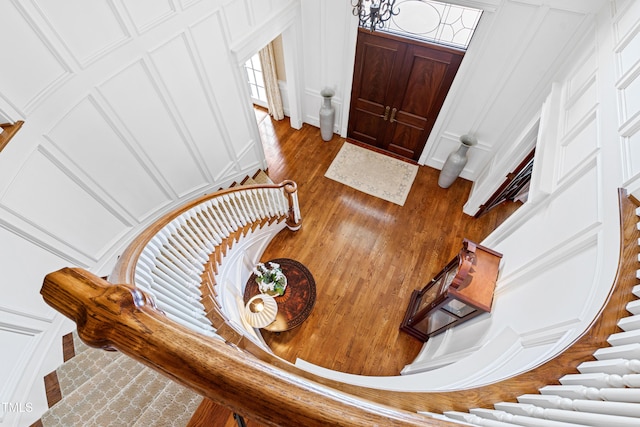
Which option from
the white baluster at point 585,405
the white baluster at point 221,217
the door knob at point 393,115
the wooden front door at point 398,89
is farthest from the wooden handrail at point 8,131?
the door knob at point 393,115

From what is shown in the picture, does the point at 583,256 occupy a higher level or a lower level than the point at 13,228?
higher

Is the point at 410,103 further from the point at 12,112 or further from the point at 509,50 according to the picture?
the point at 12,112

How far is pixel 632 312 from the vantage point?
1.07m

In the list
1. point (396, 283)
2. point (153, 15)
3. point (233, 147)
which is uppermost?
point (153, 15)

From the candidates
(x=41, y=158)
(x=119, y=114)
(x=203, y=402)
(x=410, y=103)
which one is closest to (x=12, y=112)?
(x=41, y=158)

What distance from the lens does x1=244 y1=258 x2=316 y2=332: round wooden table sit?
3.34 metres

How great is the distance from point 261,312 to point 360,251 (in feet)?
5.32

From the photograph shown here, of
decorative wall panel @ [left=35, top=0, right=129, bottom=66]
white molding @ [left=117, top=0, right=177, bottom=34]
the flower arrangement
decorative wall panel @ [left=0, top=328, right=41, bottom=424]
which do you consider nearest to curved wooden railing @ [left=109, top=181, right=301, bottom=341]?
the flower arrangement

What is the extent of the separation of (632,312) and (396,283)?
2757 millimetres

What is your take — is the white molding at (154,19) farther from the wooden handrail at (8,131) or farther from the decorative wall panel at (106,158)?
the wooden handrail at (8,131)

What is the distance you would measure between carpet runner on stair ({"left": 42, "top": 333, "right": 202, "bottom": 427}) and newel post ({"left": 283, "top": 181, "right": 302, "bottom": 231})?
2147 millimetres

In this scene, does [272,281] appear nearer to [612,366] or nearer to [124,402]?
[124,402]

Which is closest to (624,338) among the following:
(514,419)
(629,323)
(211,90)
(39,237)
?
(629,323)

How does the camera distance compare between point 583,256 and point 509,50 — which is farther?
point 509,50
